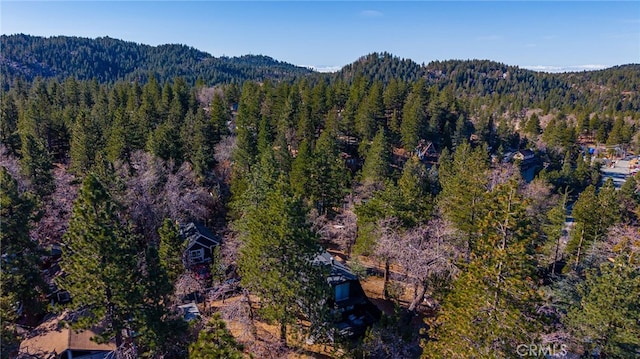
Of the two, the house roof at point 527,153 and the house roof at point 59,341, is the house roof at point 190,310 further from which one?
the house roof at point 527,153

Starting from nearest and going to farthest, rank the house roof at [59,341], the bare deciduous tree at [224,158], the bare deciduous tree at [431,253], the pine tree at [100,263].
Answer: the pine tree at [100,263], the house roof at [59,341], the bare deciduous tree at [431,253], the bare deciduous tree at [224,158]

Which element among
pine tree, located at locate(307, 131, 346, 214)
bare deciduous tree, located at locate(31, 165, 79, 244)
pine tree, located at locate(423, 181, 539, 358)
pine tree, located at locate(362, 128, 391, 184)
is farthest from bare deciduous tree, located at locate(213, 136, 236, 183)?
pine tree, located at locate(423, 181, 539, 358)

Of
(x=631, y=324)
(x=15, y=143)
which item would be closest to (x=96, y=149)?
(x=15, y=143)

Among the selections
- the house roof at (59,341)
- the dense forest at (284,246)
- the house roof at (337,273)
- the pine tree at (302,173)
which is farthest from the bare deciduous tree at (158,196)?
the house roof at (337,273)

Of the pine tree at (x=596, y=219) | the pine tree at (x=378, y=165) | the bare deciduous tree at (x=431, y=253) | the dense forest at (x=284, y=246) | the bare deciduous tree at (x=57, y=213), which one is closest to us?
the dense forest at (x=284, y=246)

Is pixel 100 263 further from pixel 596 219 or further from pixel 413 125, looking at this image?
pixel 413 125

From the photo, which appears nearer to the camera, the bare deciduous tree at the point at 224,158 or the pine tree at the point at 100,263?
the pine tree at the point at 100,263

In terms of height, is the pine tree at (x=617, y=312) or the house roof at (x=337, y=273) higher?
the pine tree at (x=617, y=312)

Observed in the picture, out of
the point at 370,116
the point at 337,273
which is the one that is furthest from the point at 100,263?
the point at 370,116

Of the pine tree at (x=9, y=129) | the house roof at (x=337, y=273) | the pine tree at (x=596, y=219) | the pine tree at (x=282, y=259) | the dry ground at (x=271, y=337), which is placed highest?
the pine tree at (x=9, y=129)
